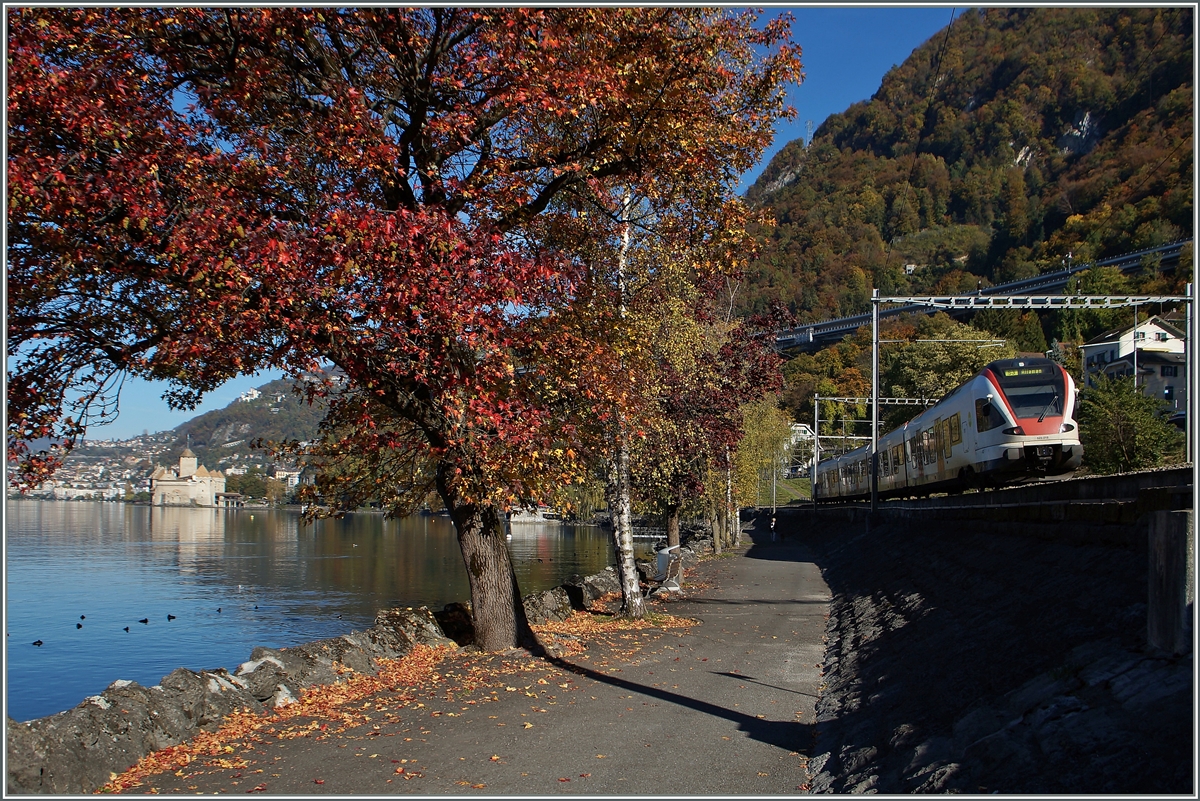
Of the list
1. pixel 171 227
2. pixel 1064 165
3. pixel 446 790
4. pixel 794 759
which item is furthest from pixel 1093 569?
pixel 1064 165

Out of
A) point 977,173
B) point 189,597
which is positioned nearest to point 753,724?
point 189,597

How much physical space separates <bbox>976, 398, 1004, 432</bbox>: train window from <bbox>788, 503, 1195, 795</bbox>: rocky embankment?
9.65 m

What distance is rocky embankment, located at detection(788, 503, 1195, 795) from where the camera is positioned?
580cm

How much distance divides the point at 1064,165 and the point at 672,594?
131787 millimetres

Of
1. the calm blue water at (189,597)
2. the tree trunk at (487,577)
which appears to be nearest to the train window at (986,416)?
the tree trunk at (487,577)

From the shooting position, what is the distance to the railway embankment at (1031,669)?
589 cm

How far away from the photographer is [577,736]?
940cm

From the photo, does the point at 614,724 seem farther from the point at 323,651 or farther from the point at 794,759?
the point at 323,651

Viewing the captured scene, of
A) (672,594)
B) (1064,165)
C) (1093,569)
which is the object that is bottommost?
(672,594)

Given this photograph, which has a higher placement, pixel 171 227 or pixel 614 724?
pixel 171 227

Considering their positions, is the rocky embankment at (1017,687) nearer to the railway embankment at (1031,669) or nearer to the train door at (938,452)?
the railway embankment at (1031,669)

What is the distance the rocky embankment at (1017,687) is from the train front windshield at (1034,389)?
9.58m

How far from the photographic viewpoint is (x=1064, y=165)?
132 metres

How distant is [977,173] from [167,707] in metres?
175
